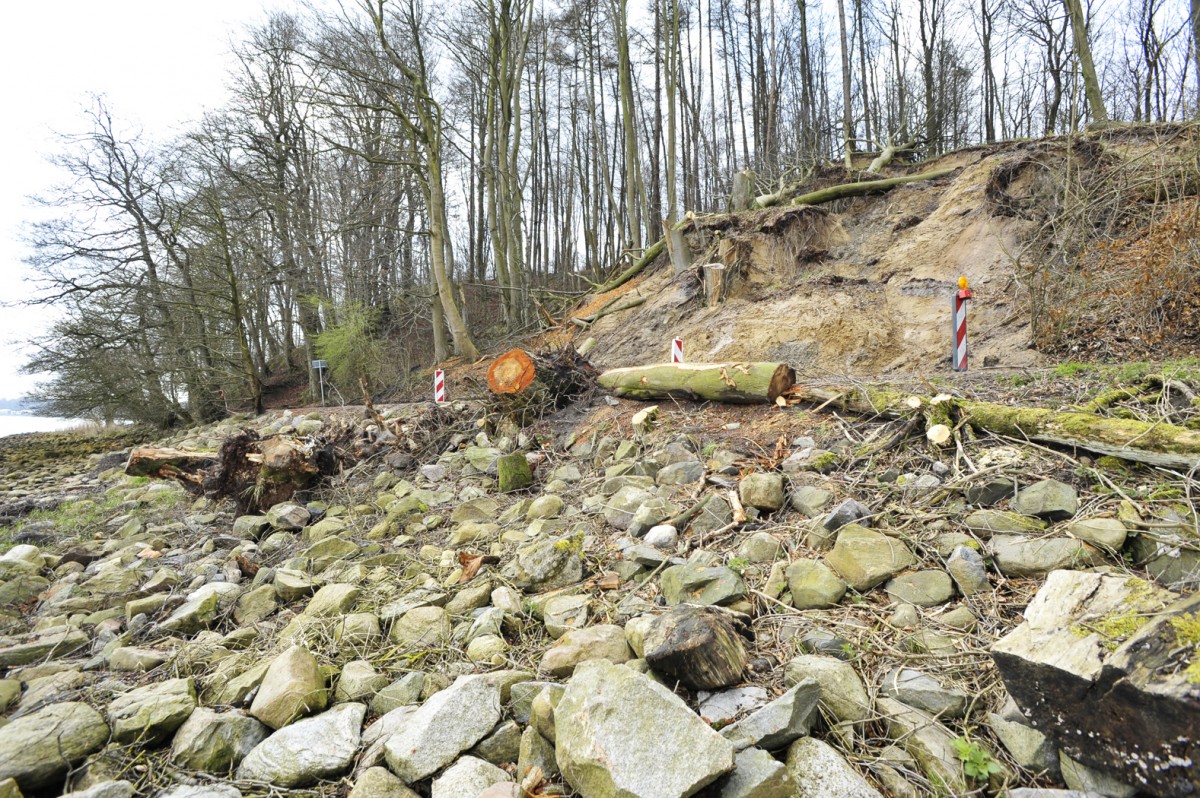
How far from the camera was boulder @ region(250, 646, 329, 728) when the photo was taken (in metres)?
2.37

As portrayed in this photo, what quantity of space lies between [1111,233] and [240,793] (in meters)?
10.1

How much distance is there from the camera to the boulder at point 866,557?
8.36 feet

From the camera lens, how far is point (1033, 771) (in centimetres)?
162

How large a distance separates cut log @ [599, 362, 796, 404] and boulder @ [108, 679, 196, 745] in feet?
14.0

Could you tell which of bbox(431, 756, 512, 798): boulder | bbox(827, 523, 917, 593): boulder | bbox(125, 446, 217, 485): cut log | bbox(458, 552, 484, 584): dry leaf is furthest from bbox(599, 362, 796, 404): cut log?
bbox(125, 446, 217, 485): cut log

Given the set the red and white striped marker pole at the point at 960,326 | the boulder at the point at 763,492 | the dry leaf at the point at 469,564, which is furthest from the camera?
the red and white striped marker pole at the point at 960,326

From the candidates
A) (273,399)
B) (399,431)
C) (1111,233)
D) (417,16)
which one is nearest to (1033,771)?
(399,431)

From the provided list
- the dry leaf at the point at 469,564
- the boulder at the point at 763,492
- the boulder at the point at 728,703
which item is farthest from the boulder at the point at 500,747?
the boulder at the point at 763,492

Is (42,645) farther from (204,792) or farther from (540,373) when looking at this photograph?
(540,373)

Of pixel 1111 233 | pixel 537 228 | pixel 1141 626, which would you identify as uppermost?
pixel 537 228

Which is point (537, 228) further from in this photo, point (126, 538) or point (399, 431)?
point (126, 538)

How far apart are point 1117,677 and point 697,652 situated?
3.75 feet

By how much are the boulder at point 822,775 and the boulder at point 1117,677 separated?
520 mm

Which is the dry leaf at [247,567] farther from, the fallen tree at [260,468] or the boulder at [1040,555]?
the boulder at [1040,555]
